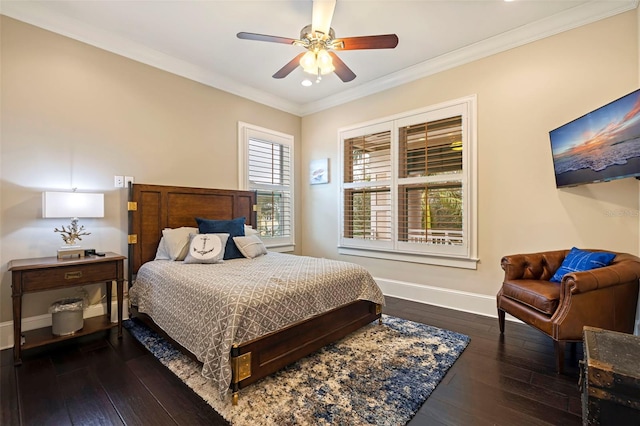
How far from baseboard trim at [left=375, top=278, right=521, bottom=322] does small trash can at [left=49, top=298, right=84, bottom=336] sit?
341 centimetres

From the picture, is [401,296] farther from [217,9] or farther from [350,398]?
[217,9]

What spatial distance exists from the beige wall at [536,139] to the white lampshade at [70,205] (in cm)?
363

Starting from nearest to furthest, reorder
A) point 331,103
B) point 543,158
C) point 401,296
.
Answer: point 543,158 < point 401,296 < point 331,103

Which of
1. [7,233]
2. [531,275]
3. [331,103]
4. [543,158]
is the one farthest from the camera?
[331,103]

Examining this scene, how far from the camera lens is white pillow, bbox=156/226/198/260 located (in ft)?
9.72

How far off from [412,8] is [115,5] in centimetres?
270

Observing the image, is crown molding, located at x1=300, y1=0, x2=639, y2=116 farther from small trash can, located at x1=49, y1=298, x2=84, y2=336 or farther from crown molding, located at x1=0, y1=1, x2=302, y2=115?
small trash can, located at x1=49, y1=298, x2=84, y2=336

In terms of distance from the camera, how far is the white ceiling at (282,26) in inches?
100

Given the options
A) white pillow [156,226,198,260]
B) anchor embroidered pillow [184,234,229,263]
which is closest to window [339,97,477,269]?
anchor embroidered pillow [184,234,229,263]

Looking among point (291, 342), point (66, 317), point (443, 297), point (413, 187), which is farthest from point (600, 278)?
point (66, 317)

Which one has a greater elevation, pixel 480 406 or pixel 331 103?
pixel 331 103

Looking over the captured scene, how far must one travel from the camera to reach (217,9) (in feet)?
8.54

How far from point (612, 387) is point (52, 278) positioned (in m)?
3.49

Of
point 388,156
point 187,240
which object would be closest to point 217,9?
→ point 187,240
